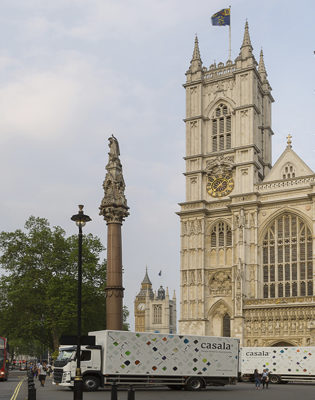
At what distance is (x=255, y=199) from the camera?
193ft

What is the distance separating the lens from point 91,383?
29672mm

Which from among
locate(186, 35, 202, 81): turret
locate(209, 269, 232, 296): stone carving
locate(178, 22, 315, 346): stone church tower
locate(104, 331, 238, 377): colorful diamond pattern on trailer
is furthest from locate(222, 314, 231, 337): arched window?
locate(186, 35, 202, 81): turret

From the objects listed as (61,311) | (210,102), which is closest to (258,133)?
(210,102)

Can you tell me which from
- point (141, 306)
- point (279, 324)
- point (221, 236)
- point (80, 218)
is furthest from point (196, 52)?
point (141, 306)

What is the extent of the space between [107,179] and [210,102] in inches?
1275

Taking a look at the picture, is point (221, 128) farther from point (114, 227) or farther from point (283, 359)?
point (114, 227)

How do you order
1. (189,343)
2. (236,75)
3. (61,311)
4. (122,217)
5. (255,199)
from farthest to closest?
(236,75)
(255,199)
(61,311)
(122,217)
(189,343)

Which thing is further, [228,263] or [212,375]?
[228,263]

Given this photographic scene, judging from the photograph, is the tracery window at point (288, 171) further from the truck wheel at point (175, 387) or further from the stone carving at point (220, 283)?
the truck wheel at point (175, 387)

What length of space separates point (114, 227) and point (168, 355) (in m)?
7.52

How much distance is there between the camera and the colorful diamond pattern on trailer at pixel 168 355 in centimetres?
3011

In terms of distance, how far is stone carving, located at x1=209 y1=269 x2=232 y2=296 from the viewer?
5906 cm

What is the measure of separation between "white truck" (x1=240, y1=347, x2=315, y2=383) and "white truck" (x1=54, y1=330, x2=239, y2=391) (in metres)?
8.73

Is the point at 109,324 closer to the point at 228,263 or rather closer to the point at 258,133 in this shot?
the point at 228,263
